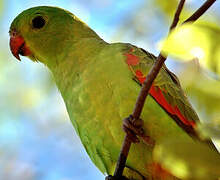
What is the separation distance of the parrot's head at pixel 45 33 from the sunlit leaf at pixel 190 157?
9.27ft

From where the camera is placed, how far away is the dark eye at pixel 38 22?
166 inches

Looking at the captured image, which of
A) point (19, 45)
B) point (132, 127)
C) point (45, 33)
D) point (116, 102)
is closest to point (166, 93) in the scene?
point (116, 102)

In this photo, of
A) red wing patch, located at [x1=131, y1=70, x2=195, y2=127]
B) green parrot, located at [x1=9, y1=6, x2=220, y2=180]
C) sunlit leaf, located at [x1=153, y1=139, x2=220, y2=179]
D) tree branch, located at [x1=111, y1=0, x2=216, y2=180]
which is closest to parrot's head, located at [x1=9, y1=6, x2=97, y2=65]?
green parrot, located at [x1=9, y1=6, x2=220, y2=180]

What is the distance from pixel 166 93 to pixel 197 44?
189cm

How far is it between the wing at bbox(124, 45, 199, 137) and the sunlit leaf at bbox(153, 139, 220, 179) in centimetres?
171

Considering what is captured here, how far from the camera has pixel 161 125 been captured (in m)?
3.03

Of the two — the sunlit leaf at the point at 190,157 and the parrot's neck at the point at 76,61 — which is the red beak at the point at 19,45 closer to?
the parrot's neck at the point at 76,61

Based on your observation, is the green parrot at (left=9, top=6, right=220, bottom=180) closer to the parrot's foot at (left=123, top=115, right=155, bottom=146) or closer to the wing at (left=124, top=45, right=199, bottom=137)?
the wing at (left=124, top=45, right=199, bottom=137)

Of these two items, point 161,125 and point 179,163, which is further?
point 161,125


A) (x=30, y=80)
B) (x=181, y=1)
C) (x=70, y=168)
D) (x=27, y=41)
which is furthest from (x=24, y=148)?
(x=181, y=1)

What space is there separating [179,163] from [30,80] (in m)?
4.37

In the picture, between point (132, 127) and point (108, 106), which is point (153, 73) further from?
point (108, 106)

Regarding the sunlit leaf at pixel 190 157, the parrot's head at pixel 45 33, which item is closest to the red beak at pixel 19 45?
the parrot's head at pixel 45 33

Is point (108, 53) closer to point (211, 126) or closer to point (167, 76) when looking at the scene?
point (167, 76)
